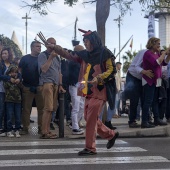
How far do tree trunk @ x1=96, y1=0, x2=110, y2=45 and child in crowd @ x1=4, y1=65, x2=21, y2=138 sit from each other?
3031 mm

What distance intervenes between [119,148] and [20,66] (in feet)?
10.1

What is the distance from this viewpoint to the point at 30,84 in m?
9.67

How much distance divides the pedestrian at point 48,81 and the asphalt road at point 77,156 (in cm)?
36

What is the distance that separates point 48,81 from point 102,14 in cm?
319

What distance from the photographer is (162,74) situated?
10758 millimetres

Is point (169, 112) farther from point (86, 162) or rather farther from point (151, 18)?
point (151, 18)

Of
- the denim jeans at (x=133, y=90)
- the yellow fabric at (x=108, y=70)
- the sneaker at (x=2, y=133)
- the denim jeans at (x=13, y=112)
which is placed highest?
the yellow fabric at (x=108, y=70)

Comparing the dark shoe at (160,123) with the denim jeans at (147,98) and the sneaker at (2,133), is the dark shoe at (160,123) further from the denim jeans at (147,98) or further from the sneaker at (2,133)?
the sneaker at (2,133)

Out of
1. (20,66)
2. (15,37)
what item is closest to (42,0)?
(20,66)

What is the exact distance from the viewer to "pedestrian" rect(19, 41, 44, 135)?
9.64 m

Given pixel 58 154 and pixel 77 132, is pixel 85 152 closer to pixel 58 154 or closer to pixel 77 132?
pixel 58 154

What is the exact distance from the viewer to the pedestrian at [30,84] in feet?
31.6

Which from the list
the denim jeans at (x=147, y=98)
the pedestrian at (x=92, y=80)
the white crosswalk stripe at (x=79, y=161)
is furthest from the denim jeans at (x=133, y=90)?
the white crosswalk stripe at (x=79, y=161)

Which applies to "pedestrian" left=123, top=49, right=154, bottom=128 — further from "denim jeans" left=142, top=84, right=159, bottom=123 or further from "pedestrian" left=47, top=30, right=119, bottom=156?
"pedestrian" left=47, top=30, right=119, bottom=156
